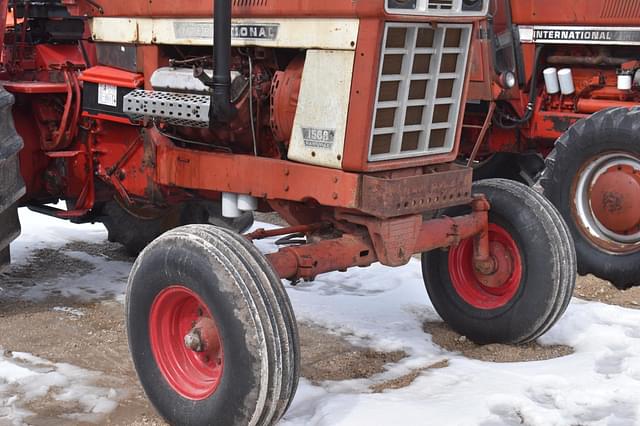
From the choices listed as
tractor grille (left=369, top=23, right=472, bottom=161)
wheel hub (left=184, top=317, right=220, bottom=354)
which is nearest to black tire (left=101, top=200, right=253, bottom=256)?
tractor grille (left=369, top=23, right=472, bottom=161)

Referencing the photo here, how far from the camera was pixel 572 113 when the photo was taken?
283 inches

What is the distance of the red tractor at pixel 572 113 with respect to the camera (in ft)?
20.5

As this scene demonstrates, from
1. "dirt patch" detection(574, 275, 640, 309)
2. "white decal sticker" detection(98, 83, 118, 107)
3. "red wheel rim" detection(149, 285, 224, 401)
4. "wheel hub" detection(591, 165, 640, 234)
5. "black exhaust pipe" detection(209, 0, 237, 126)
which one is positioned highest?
"black exhaust pipe" detection(209, 0, 237, 126)

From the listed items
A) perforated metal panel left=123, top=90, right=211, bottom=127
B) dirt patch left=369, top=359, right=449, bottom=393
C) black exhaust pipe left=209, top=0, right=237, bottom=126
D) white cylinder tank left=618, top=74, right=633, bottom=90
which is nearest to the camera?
black exhaust pipe left=209, top=0, right=237, bottom=126

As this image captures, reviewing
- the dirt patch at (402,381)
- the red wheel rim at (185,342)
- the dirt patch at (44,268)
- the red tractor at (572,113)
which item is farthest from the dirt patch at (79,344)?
the red tractor at (572,113)

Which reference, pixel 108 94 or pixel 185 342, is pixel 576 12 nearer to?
pixel 108 94

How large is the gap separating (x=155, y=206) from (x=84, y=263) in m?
1.47

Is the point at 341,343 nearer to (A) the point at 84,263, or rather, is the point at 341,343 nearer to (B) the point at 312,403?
(B) the point at 312,403

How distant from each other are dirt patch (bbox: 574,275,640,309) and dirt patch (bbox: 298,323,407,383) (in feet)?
5.64

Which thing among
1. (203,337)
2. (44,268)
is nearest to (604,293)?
(203,337)

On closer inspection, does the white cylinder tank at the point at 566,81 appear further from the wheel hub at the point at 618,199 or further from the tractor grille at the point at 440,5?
the tractor grille at the point at 440,5

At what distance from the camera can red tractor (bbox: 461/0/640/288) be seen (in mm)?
6262

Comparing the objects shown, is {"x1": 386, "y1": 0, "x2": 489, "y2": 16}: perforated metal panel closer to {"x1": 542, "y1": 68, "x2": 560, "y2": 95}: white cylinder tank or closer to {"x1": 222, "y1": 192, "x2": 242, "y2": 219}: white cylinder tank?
{"x1": 222, "y1": 192, "x2": 242, "y2": 219}: white cylinder tank

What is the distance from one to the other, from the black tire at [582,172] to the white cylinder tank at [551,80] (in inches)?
35.2
